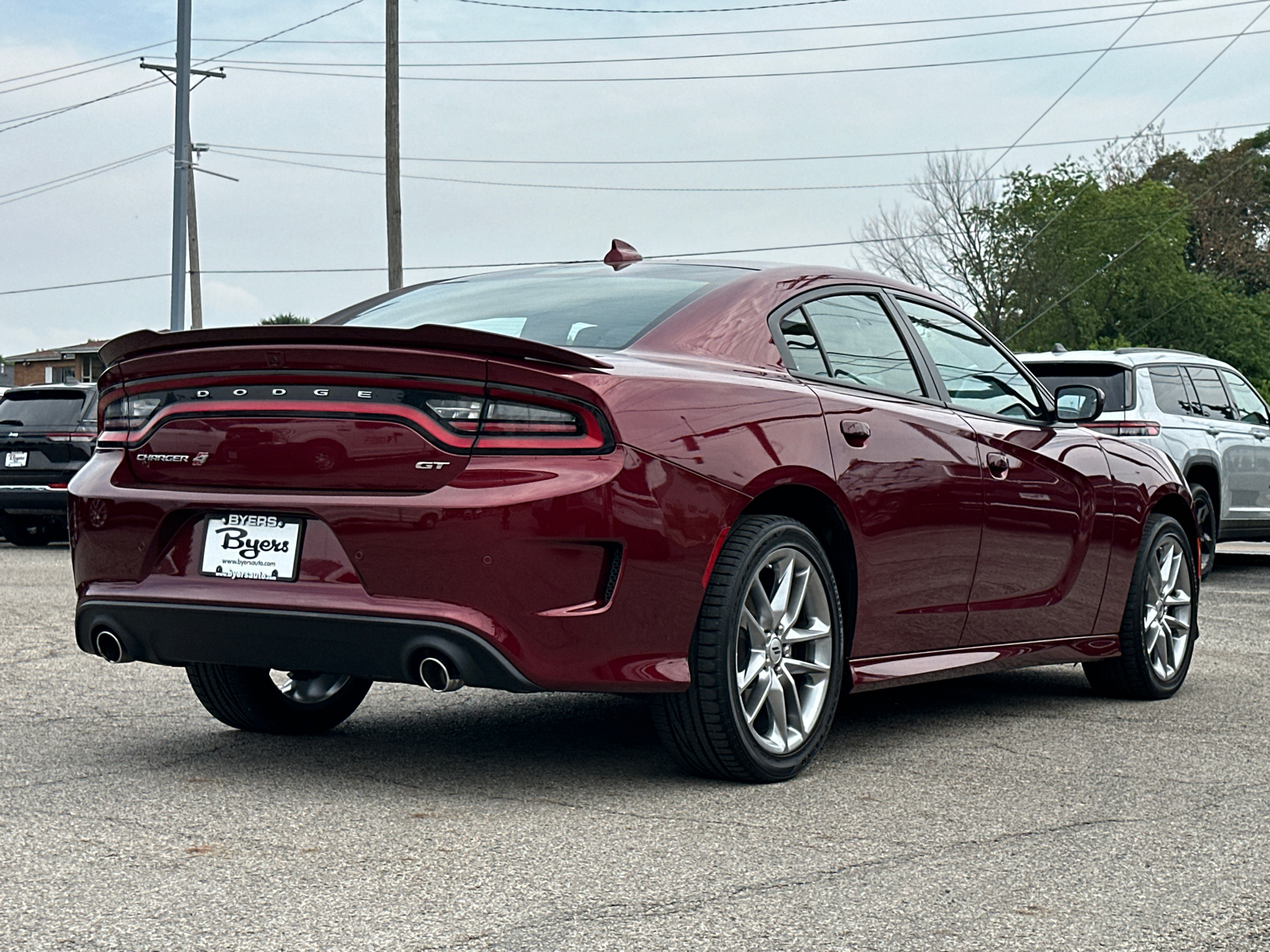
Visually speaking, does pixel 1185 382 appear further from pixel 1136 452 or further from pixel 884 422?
pixel 884 422

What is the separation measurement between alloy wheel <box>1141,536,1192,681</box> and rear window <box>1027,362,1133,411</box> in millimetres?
4851

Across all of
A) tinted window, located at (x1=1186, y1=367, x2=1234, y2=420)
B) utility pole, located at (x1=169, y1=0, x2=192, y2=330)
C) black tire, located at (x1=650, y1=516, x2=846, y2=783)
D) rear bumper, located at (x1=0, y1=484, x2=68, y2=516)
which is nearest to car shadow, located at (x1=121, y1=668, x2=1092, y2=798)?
black tire, located at (x1=650, y1=516, x2=846, y2=783)

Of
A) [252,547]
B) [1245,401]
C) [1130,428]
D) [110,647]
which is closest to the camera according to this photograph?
[252,547]

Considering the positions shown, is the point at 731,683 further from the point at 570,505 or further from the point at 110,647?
the point at 110,647

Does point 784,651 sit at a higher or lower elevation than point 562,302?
lower

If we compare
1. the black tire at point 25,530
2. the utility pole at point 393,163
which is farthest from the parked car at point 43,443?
the utility pole at point 393,163

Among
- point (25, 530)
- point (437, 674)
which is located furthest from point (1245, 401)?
point (25, 530)

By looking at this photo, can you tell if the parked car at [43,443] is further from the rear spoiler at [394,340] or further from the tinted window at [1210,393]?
the rear spoiler at [394,340]

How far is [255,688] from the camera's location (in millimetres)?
5332

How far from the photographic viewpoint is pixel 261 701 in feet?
17.6

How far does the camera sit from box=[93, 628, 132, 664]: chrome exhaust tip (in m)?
4.57

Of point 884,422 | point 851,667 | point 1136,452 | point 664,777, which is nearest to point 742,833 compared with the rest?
point 664,777

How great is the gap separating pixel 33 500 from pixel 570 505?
1305 centimetres

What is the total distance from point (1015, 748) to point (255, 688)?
248 centimetres
